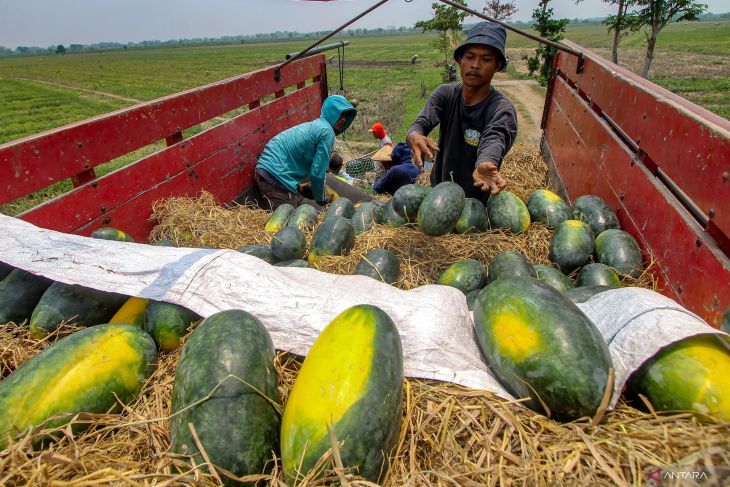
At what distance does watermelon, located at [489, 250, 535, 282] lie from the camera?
2926mm

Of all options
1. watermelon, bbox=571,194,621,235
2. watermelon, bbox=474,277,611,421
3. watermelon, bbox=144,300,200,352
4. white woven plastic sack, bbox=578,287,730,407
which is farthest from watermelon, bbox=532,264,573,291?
watermelon, bbox=144,300,200,352

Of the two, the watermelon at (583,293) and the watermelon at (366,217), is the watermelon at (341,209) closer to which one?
the watermelon at (366,217)

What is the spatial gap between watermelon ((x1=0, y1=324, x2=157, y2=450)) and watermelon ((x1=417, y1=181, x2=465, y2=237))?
2230mm

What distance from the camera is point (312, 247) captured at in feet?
12.4

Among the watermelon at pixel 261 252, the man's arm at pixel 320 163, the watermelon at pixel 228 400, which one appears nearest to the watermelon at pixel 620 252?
the watermelon at pixel 228 400

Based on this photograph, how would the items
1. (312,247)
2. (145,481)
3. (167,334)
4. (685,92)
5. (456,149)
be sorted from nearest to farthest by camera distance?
(145,481), (167,334), (312,247), (456,149), (685,92)

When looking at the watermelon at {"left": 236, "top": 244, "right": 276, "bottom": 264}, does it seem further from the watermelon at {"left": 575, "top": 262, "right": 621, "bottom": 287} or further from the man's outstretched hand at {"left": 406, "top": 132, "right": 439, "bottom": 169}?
the watermelon at {"left": 575, "top": 262, "right": 621, "bottom": 287}

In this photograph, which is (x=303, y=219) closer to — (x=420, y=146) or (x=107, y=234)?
(x=420, y=146)

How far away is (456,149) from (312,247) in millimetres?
2040

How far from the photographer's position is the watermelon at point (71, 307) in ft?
7.97

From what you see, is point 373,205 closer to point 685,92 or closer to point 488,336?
point 488,336

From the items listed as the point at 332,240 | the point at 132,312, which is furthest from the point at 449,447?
the point at 332,240

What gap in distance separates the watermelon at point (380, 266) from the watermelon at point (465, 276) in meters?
0.37

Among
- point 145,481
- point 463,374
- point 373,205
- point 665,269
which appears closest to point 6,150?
point 145,481
